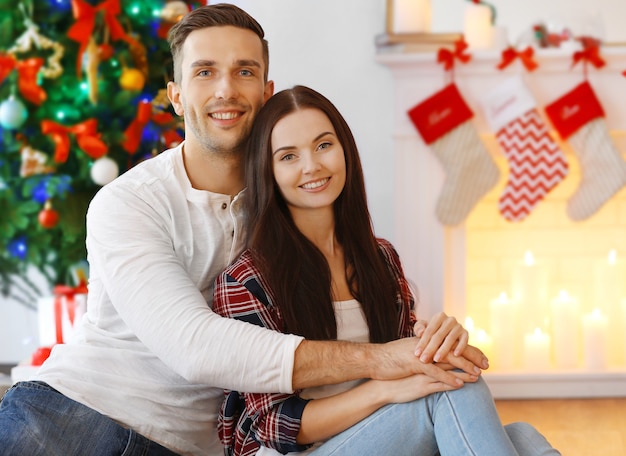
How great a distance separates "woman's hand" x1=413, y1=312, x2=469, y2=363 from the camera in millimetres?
1546

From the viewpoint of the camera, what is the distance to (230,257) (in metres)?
1.81

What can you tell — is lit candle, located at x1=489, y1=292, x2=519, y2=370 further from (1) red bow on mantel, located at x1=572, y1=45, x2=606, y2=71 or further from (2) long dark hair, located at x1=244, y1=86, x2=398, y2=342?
(2) long dark hair, located at x1=244, y1=86, x2=398, y2=342

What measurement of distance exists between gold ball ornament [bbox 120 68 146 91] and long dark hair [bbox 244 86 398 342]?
4.95 ft

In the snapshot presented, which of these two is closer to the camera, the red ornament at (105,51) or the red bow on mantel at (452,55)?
the red bow on mantel at (452,55)

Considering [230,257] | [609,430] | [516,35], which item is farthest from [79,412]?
[516,35]

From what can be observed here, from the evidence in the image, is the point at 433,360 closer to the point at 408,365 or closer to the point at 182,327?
the point at 408,365

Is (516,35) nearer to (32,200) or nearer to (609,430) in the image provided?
(609,430)

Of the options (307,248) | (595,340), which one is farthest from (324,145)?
(595,340)

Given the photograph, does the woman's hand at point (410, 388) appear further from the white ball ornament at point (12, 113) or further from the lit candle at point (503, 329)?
the white ball ornament at point (12, 113)

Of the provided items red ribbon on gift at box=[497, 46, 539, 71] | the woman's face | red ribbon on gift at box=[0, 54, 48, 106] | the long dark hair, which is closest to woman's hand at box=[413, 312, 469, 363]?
the long dark hair

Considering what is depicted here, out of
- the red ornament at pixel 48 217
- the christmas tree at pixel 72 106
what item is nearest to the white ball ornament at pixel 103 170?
the christmas tree at pixel 72 106

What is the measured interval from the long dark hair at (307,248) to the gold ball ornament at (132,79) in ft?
4.95

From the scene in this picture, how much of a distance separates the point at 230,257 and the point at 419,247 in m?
1.51

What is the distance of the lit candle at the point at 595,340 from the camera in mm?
3221
